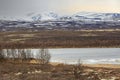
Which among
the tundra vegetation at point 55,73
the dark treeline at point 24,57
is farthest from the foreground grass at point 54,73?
the dark treeline at point 24,57

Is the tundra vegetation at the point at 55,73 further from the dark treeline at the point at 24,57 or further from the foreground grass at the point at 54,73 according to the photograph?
the dark treeline at the point at 24,57

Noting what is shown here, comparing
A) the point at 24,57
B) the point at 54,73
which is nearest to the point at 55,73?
the point at 54,73

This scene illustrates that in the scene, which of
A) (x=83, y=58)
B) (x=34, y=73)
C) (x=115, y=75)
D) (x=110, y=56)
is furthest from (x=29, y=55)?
(x=115, y=75)

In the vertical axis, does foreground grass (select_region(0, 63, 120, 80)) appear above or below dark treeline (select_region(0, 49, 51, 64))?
above

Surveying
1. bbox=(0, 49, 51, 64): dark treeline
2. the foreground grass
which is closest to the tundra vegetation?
the foreground grass

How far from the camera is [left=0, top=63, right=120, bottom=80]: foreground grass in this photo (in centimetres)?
2352

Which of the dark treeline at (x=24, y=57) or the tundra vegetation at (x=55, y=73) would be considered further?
the dark treeline at (x=24, y=57)

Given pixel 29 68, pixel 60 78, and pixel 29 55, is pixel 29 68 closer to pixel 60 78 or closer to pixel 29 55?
pixel 60 78

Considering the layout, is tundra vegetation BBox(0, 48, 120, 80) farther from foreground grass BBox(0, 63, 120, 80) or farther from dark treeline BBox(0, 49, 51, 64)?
dark treeline BBox(0, 49, 51, 64)

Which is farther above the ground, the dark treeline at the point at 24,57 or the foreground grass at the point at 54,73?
the foreground grass at the point at 54,73

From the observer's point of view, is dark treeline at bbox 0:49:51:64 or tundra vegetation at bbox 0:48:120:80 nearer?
tundra vegetation at bbox 0:48:120:80

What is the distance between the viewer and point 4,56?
36.2 m

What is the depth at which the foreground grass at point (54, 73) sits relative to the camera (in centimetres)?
2352

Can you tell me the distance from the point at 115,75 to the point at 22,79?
6385 millimetres
